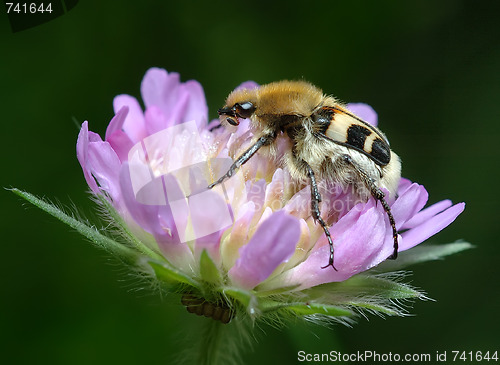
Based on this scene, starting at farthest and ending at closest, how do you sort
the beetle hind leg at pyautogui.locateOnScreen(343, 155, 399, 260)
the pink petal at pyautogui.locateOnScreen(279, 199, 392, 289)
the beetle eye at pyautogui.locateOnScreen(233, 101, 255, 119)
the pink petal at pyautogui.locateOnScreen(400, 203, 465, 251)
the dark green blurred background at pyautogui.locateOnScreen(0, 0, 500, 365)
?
1. the dark green blurred background at pyautogui.locateOnScreen(0, 0, 500, 365)
2. the beetle eye at pyautogui.locateOnScreen(233, 101, 255, 119)
3. the pink petal at pyautogui.locateOnScreen(400, 203, 465, 251)
4. the beetle hind leg at pyautogui.locateOnScreen(343, 155, 399, 260)
5. the pink petal at pyautogui.locateOnScreen(279, 199, 392, 289)

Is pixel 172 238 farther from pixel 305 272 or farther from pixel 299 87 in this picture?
pixel 299 87

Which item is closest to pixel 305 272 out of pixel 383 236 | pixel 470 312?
pixel 383 236

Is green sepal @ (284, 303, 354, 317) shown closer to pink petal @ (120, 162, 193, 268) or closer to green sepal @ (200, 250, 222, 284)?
green sepal @ (200, 250, 222, 284)

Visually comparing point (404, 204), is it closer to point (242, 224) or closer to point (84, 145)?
point (242, 224)

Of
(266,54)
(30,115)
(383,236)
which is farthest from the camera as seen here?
(266,54)

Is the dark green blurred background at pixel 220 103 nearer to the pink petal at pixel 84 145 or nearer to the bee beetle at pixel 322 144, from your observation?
the pink petal at pixel 84 145

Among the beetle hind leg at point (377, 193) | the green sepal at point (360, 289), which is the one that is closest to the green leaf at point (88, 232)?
the green sepal at point (360, 289)

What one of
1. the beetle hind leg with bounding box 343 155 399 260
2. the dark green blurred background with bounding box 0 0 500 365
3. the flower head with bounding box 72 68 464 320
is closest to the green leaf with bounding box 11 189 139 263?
the flower head with bounding box 72 68 464 320
